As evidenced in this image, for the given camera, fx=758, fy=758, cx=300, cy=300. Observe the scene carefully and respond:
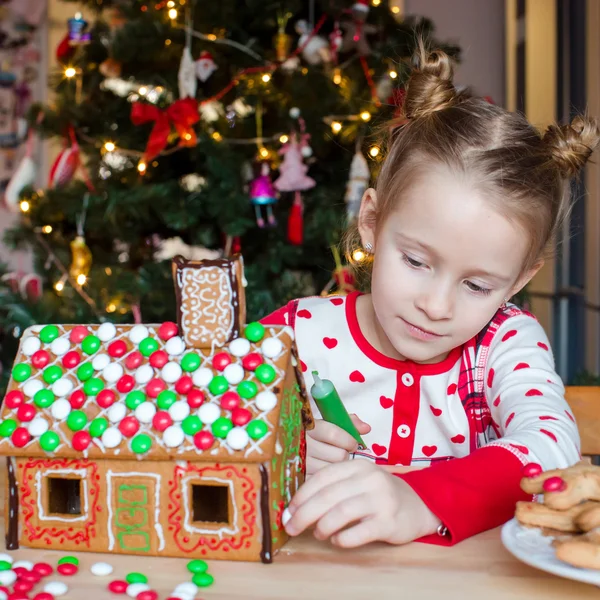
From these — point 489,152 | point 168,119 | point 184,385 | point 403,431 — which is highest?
point 168,119

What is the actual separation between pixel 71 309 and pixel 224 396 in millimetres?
1763

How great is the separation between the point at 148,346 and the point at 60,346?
94 millimetres

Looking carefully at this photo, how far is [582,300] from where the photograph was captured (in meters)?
3.31

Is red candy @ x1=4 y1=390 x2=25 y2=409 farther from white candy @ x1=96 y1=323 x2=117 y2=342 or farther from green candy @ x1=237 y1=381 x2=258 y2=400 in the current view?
green candy @ x1=237 y1=381 x2=258 y2=400

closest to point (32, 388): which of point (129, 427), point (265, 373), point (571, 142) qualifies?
point (129, 427)

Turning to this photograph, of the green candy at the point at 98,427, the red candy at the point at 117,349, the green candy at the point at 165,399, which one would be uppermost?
the red candy at the point at 117,349

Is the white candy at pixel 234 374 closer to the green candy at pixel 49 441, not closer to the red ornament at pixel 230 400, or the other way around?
the red ornament at pixel 230 400

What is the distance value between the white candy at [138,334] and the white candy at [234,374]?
0.10 meters

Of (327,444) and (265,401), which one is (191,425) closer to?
(265,401)

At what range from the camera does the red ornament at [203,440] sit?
0.63 metres

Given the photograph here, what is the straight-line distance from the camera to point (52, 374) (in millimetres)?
708

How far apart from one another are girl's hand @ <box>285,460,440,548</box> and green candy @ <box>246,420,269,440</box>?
0.07 m

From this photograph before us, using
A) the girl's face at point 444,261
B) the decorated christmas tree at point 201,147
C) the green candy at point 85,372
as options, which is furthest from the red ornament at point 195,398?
the decorated christmas tree at point 201,147

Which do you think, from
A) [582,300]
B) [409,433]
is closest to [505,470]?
[409,433]
